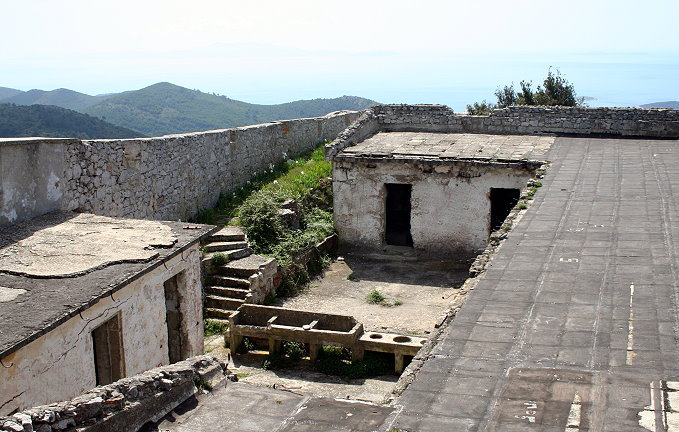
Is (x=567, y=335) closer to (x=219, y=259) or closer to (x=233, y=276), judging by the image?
(x=233, y=276)

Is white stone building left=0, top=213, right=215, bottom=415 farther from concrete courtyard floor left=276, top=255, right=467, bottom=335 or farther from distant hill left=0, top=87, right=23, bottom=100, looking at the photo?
distant hill left=0, top=87, right=23, bottom=100

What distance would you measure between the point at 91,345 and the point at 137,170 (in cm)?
696

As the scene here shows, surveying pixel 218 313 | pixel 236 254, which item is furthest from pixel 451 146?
pixel 218 313

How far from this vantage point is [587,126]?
21.0m

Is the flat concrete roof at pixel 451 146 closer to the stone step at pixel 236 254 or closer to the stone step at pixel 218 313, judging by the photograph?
the stone step at pixel 236 254

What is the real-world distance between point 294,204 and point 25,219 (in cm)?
919

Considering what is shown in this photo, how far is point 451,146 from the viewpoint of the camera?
1952cm

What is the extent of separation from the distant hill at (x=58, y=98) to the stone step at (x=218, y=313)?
213 ft

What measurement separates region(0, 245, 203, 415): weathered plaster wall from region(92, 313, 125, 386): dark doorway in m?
0.08

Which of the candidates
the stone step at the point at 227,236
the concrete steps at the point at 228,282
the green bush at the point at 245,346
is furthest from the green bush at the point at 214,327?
the stone step at the point at 227,236

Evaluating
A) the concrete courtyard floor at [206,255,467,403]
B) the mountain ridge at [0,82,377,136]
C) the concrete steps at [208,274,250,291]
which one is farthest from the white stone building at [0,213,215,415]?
the mountain ridge at [0,82,377,136]

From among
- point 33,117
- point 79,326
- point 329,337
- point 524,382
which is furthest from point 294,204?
point 33,117

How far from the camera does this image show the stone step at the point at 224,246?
15.3 m

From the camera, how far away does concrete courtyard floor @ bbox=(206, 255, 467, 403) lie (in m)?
11.6
